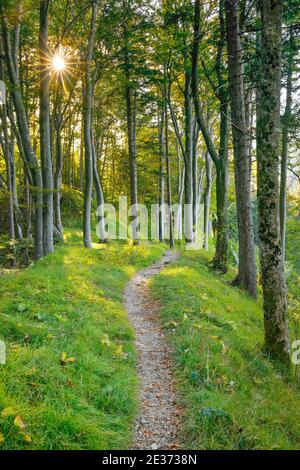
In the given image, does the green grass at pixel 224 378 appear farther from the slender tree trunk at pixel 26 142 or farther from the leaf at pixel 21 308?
the slender tree trunk at pixel 26 142

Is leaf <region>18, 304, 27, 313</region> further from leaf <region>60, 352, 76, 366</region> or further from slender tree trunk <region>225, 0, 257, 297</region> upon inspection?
slender tree trunk <region>225, 0, 257, 297</region>

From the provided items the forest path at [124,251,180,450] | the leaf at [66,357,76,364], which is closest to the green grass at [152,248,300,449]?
the forest path at [124,251,180,450]

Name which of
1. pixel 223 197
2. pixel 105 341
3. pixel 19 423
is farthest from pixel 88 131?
pixel 19 423

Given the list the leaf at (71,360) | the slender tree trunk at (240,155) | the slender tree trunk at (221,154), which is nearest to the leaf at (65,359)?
the leaf at (71,360)

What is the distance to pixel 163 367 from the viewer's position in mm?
6035

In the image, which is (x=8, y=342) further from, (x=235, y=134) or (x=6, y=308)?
(x=235, y=134)

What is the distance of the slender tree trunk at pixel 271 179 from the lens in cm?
639

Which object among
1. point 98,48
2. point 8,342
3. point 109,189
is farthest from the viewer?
point 109,189

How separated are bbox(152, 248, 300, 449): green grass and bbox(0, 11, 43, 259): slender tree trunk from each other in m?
5.00

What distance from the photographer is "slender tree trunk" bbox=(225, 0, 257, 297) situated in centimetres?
993

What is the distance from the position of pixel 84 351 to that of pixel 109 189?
32496 mm

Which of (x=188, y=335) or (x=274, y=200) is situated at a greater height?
(x=274, y=200)
